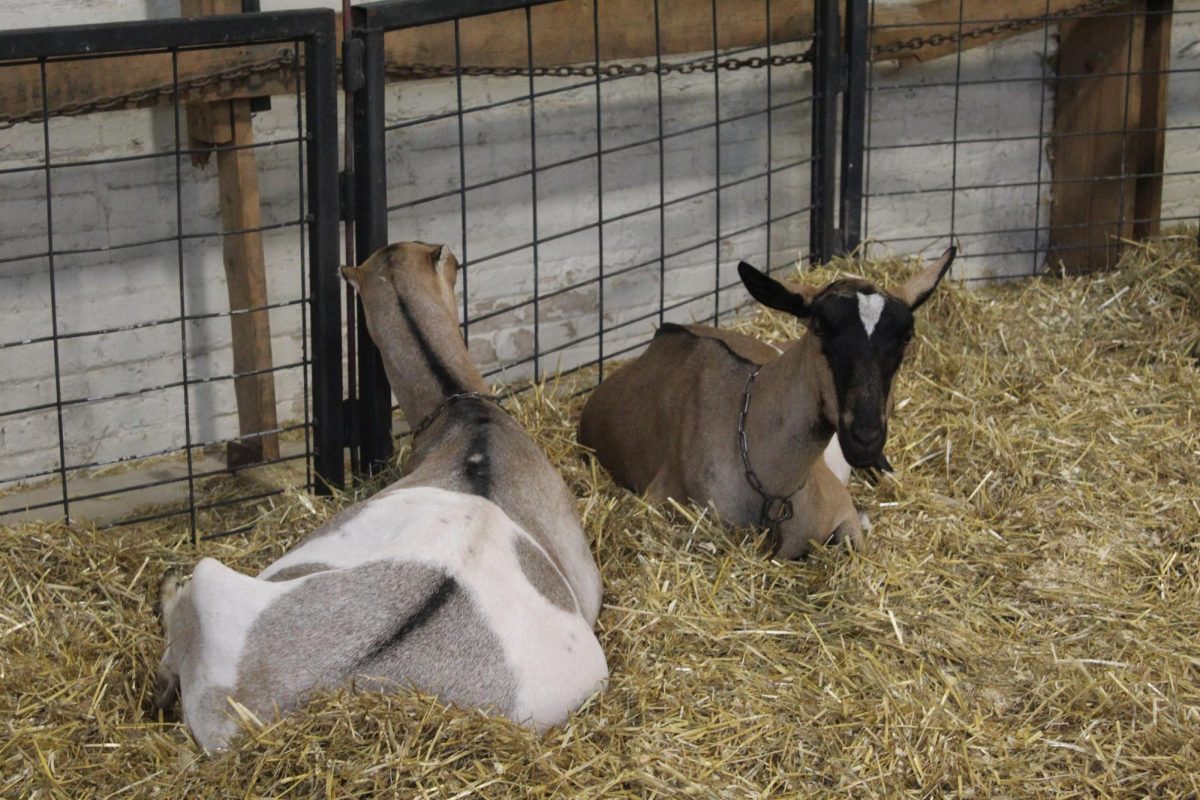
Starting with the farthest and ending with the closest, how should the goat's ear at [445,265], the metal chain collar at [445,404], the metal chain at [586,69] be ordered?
the metal chain at [586,69]
the goat's ear at [445,265]
the metal chain collar at [445,404]

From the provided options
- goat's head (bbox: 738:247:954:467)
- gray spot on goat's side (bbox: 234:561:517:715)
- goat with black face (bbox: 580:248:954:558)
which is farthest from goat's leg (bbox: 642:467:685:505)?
gray spot on goat's side (bbox: 234:561:517:715)

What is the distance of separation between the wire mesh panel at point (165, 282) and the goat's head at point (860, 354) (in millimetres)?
1694

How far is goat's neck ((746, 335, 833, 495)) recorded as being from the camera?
496 centimetres

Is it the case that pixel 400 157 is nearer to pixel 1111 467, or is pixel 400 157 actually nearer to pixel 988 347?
pixel 988 347

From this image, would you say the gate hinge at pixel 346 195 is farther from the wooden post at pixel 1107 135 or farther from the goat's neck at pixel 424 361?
the wooden post at pixel 1107 135

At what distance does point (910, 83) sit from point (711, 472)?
356 centimetres

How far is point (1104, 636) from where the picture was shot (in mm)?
4660

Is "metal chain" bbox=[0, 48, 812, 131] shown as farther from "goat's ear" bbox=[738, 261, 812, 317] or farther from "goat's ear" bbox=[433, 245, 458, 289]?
"goat's ear" bbox=[738, 261, 812, 317]

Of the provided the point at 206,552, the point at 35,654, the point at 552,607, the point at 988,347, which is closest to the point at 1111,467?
the point at 988,347

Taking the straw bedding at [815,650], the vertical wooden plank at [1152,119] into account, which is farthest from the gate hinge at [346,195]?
the vertical wooden plank at [1152,119]

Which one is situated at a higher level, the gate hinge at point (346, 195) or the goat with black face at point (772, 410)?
the gate hinge at point (346, 195)

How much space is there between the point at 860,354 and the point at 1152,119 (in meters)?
4.21

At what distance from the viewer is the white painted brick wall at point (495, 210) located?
6.06m

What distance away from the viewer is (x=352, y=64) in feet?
17.1
